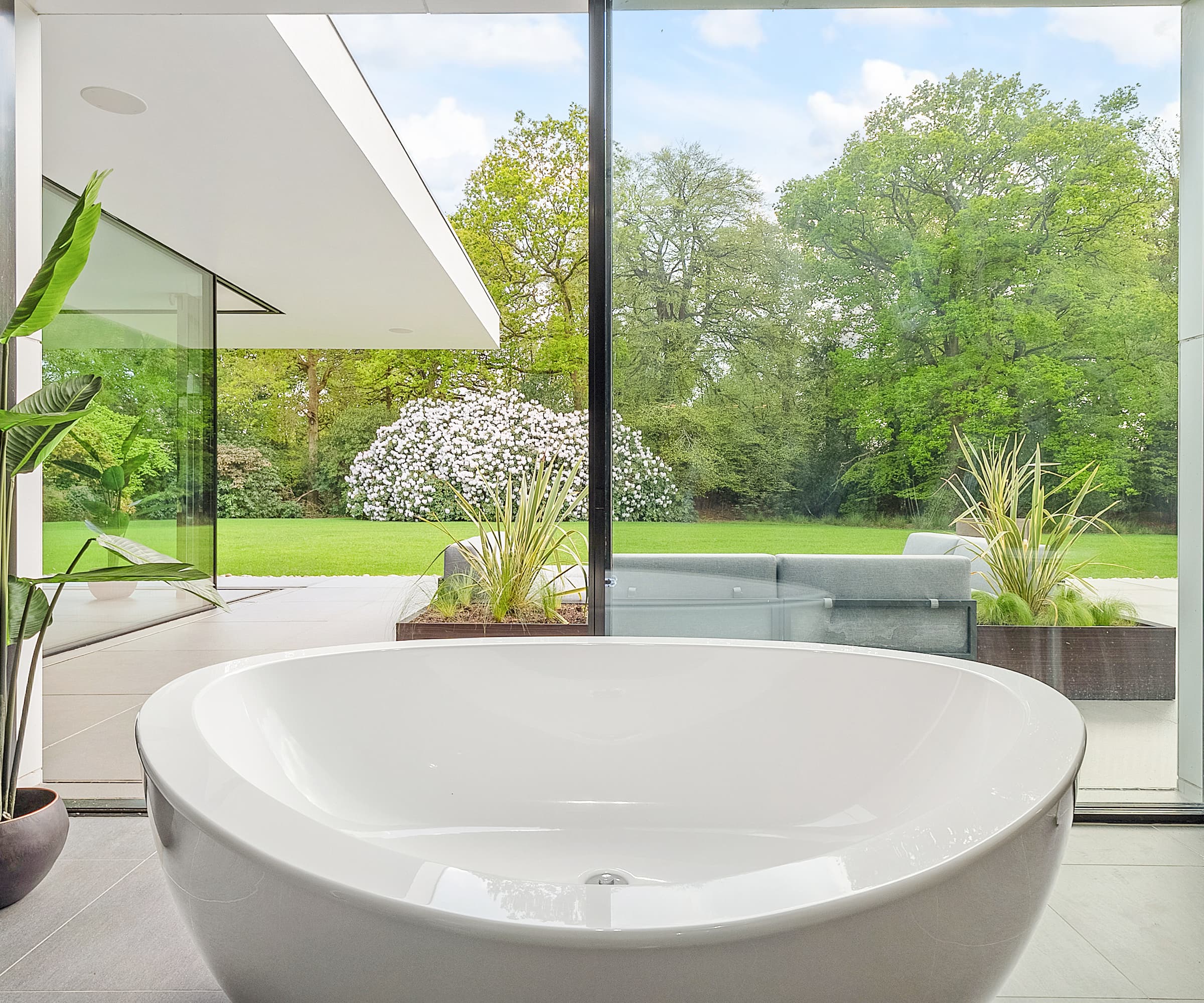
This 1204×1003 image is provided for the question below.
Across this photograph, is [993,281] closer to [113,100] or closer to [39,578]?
[39,578]

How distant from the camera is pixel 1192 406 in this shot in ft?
6.94

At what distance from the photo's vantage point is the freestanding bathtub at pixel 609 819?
642mm

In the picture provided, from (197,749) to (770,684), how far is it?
1.09 metres

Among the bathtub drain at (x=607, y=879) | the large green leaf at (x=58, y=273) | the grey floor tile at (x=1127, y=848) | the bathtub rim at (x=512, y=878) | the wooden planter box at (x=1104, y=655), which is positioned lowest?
the grey floor tile at (x=1127, y=848)

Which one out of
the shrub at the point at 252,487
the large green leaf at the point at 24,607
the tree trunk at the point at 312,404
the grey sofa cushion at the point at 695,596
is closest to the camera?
the large green leaf at the point at 24,607

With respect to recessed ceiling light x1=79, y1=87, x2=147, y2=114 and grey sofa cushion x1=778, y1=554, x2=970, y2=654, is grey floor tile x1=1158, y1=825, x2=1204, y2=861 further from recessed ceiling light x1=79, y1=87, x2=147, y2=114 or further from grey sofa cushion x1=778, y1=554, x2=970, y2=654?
recessed ceiling light x1=79, y1=87, x2=147, y2=114

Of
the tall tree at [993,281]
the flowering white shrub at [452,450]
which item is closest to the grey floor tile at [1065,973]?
the tall tree at [993,281]

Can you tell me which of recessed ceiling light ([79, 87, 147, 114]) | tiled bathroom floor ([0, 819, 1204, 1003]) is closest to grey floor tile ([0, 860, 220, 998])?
tiled bathroom floor ([0, 819, 1204, 1003])

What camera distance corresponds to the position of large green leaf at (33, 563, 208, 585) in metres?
1.46

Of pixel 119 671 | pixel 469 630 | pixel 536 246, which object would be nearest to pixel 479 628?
pixel 469 630

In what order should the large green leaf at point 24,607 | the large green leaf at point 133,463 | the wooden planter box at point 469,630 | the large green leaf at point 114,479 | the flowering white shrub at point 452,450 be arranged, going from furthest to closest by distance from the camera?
the flowering white shrub at point 452,450, the large green leaf at point 133,463, the large green leaf at point 114,479, the wooden planter box at point 469,630, the large green leaf at point 24,607

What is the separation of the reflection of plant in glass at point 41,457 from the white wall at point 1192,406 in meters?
2.38

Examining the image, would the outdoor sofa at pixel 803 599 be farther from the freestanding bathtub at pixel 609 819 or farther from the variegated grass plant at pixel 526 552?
the variegated grass plant at pixel 526 552

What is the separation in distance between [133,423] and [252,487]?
7315 mm
